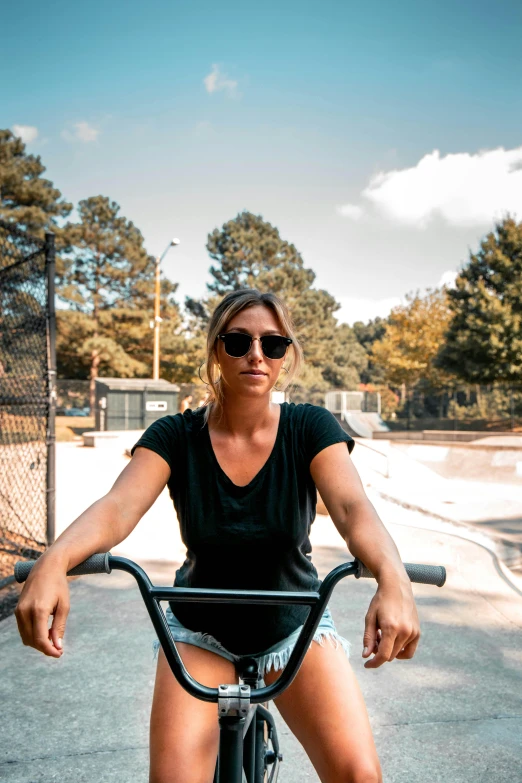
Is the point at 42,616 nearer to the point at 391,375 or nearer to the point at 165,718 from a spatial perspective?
the point at 165,718

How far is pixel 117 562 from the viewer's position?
1509 mm

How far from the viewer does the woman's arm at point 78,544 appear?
140cm

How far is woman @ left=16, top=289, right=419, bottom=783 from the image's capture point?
4.97 feet

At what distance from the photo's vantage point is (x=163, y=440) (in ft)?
6.30

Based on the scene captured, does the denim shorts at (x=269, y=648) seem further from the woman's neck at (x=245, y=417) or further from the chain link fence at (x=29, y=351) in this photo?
the chain link fence at (x=29, y=351)

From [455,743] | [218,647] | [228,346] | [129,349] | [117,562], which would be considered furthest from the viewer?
[129,349]

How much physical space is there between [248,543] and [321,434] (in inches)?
14.5

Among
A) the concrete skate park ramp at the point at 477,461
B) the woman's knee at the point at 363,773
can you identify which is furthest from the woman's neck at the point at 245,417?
the concrete skate park ramp at the point at 477,461

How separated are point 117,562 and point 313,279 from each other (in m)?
52.1

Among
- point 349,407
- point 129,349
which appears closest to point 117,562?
point 349,407

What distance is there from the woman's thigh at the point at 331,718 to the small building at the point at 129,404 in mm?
23061

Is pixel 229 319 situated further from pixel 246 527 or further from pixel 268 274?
pixel 268 274

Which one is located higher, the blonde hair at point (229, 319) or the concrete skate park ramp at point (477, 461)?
the blonde hair at point (229, 319)

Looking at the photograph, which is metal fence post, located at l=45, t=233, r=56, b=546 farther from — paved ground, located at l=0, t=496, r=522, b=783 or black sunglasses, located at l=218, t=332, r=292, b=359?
black sunglasses, located at l=218, t=332, r=292, b=359
